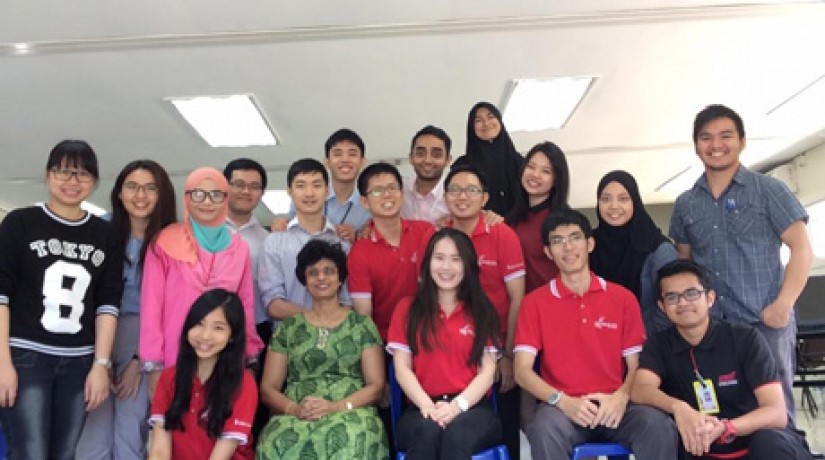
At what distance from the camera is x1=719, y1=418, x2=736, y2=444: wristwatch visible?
214 centimetres

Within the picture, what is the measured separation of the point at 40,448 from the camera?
203 cm

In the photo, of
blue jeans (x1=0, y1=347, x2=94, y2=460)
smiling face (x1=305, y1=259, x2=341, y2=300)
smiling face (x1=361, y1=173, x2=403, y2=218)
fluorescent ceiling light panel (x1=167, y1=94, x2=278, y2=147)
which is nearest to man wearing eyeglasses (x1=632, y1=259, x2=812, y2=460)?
smiling face (x1=361, y1=173, x2=403, y2=218)

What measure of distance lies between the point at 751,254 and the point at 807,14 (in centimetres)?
244

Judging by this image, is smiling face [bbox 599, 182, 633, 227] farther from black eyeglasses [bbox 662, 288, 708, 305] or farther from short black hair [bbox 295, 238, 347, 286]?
short black hair [bbox 295, 238, 347, 286]

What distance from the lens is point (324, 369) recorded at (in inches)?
97.9

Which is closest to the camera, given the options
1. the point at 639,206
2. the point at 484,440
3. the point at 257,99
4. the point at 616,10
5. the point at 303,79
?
the point at 484,440

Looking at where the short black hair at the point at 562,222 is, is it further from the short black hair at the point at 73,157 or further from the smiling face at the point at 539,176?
the short black hair at the point at 73,157

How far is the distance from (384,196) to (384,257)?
0.27 metres

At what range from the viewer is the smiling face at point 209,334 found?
2293mm

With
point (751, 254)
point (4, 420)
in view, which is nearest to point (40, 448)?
point (4, 420)

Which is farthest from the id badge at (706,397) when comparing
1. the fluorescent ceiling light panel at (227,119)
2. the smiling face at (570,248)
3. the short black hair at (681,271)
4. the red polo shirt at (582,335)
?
the fluorescent ceiling light panel at (227,119)

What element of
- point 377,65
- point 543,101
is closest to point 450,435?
point 377,65

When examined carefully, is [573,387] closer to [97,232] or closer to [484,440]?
[484,440]

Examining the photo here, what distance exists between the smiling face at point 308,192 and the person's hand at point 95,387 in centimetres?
104
